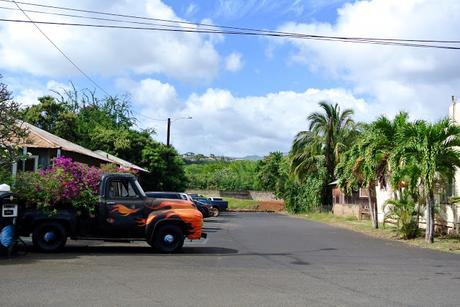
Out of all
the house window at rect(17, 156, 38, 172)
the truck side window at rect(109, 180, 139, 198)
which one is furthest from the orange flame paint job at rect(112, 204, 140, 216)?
the house window at rect(17, 156, 38, 172)

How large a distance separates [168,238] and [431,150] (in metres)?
9.89

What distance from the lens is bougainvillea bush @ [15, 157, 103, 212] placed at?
582 inches

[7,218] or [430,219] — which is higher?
[430,219]

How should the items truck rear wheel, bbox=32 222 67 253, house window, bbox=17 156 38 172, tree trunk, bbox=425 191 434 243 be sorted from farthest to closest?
house window, bbox=17 156 38 172
tree trunk, bbox=425 191 434 243
truck rear wheel, bbox=32 222 67 253

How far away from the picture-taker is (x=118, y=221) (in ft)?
49.8

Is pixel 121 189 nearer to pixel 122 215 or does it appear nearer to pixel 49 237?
pixel 122 215

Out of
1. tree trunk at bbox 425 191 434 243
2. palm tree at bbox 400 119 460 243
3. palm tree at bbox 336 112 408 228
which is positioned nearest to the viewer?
palm tree at bbox 400 119 460 243

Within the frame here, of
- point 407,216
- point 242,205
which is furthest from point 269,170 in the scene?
point 407,216

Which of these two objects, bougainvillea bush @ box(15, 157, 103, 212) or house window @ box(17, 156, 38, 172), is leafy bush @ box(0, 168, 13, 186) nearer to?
bougainvillea bush @ box(15, 157, 103, 212)

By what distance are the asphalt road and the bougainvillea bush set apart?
4.42 ft

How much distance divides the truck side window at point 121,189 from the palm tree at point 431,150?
10042mm

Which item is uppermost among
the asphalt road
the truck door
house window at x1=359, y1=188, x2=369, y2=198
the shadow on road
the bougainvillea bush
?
house window at x1=359, y1=188, x2=369, y2=198

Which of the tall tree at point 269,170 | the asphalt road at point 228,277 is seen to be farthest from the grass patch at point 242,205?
the asphalt road at point 228,277

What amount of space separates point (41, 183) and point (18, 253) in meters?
1.87
